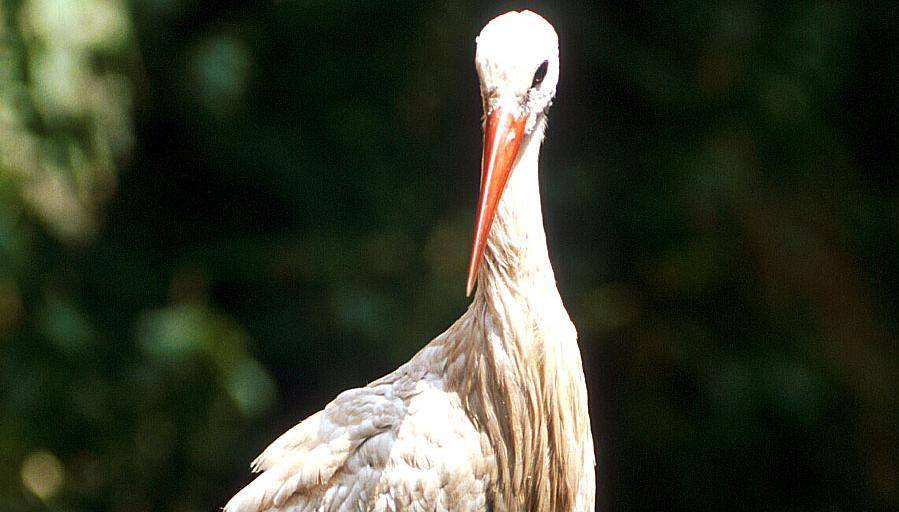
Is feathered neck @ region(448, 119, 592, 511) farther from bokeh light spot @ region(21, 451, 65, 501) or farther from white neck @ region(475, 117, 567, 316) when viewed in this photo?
bokeh light spot @ region(21, 451, 65, 501)

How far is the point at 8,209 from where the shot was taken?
2.49 metres

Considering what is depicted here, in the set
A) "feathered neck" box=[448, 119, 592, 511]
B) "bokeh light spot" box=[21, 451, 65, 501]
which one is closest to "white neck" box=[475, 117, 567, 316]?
"feathered neck" box=[448, 119, 592, 511]

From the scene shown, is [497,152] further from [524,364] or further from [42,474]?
[42,474]

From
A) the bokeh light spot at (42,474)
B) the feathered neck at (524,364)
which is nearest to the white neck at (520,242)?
the feathered neck at (524,364)

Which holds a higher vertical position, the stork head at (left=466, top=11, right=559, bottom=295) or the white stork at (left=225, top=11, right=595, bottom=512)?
the stork head at (left=466, top=11, right=559, bottom=295)

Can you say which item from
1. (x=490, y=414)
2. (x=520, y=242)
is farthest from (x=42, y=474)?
(x=520, y=242)


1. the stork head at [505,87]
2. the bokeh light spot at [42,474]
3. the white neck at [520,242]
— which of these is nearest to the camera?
the stork head at [505,87]

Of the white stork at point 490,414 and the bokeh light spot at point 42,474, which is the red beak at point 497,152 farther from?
the bokeh light spot at point 42,474

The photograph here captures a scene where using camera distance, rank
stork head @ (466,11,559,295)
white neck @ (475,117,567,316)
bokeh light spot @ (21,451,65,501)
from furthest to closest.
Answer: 1. bokeh light spot @ (21,451,65,501)
2. white neck @ (475,117,567,316)
3. stork head @ (466,11,559,295)

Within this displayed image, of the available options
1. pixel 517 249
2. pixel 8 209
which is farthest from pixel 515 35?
pixel 8 209

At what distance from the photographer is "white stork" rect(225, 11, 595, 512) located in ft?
4.95

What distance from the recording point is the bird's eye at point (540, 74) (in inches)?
56.4

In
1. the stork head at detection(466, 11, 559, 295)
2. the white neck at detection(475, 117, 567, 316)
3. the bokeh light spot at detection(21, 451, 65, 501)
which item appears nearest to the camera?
the stork head at detection(466, 11, 559, 295)

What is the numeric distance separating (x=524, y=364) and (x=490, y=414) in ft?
0.26
